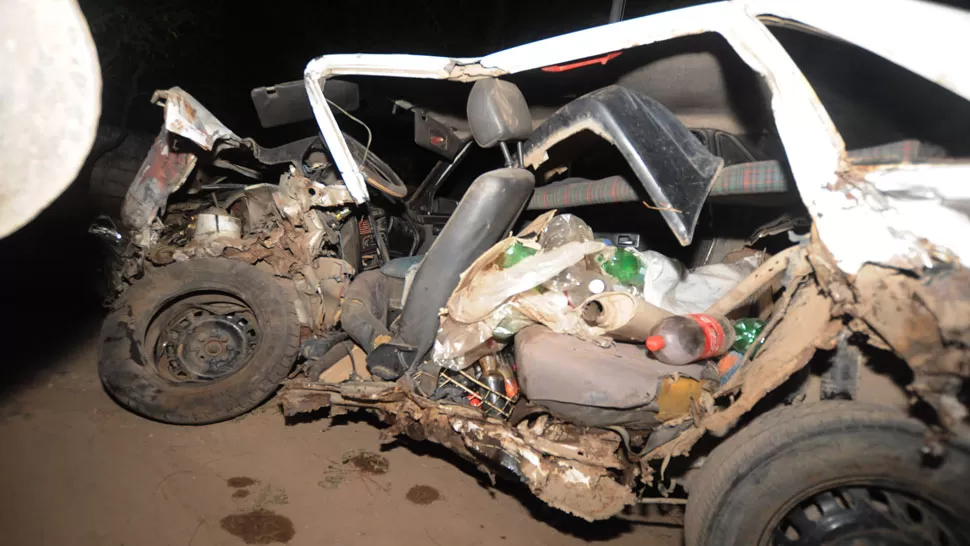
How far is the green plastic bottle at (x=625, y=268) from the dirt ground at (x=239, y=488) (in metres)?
1.43

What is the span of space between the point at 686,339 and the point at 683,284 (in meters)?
0.73

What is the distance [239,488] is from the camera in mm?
2406

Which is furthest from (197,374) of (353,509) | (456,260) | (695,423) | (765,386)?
(765,386)

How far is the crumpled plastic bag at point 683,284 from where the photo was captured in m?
2.15

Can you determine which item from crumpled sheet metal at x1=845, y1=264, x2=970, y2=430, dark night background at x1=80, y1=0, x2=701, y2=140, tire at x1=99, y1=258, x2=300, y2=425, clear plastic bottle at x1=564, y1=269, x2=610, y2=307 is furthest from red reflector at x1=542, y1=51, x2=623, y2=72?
dark night background at x1=80, y1=0, x2=701, y2=140

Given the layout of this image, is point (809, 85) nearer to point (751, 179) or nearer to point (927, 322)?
point (751, 179)

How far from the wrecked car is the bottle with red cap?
1 cm

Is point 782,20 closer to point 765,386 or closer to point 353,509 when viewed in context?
point 765,386

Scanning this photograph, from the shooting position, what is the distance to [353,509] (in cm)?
236

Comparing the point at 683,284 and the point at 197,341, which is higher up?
the point at 683,284

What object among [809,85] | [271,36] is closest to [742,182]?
[809,85]

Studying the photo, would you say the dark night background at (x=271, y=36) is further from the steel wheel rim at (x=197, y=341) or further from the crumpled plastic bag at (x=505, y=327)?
the crumpled plastic bag at (x=505, y=327)

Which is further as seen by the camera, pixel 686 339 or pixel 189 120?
pixel 189 120

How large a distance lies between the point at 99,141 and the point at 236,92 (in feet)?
7.16
